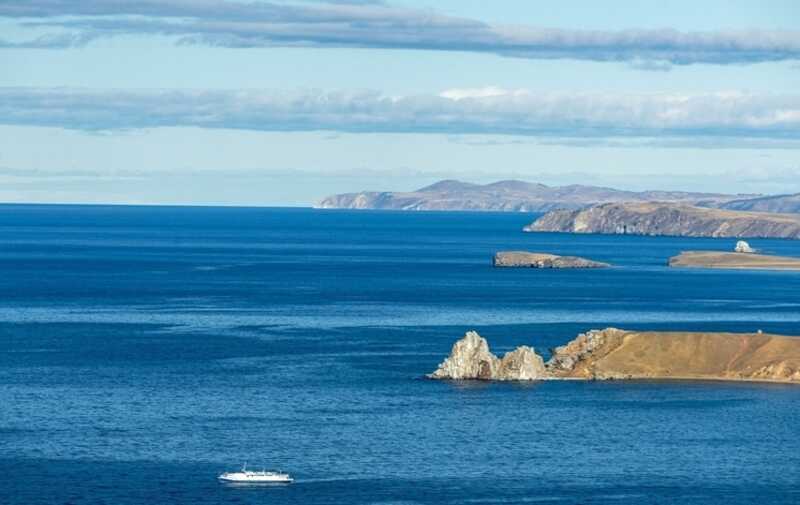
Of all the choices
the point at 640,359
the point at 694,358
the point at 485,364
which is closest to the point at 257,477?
the point at 485,364

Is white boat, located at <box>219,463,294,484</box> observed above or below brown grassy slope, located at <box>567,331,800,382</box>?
below

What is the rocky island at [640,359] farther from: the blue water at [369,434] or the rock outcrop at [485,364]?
the blue water at [369,434]

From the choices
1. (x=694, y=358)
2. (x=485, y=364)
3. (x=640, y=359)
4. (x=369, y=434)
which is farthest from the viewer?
(x=640, y=359)

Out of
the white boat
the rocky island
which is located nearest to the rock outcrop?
the rocky island

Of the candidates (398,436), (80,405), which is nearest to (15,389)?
(80,405)

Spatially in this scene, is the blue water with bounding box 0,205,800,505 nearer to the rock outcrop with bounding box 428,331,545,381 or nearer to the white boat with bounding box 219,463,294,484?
the white boat with bounding box 219,463,294,484

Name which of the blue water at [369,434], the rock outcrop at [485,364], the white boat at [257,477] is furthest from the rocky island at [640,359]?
the white boat at [257,477]

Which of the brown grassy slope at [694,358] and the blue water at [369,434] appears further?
the brown grassy slope at [694,358]

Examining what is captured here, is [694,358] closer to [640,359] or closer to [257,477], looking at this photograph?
[640,359]

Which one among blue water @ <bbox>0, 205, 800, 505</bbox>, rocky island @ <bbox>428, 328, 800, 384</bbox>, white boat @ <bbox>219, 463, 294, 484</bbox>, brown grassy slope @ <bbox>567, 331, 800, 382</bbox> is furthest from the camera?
brown grassy slope @ <bbox>567, 331, 800, 382</bbox>
